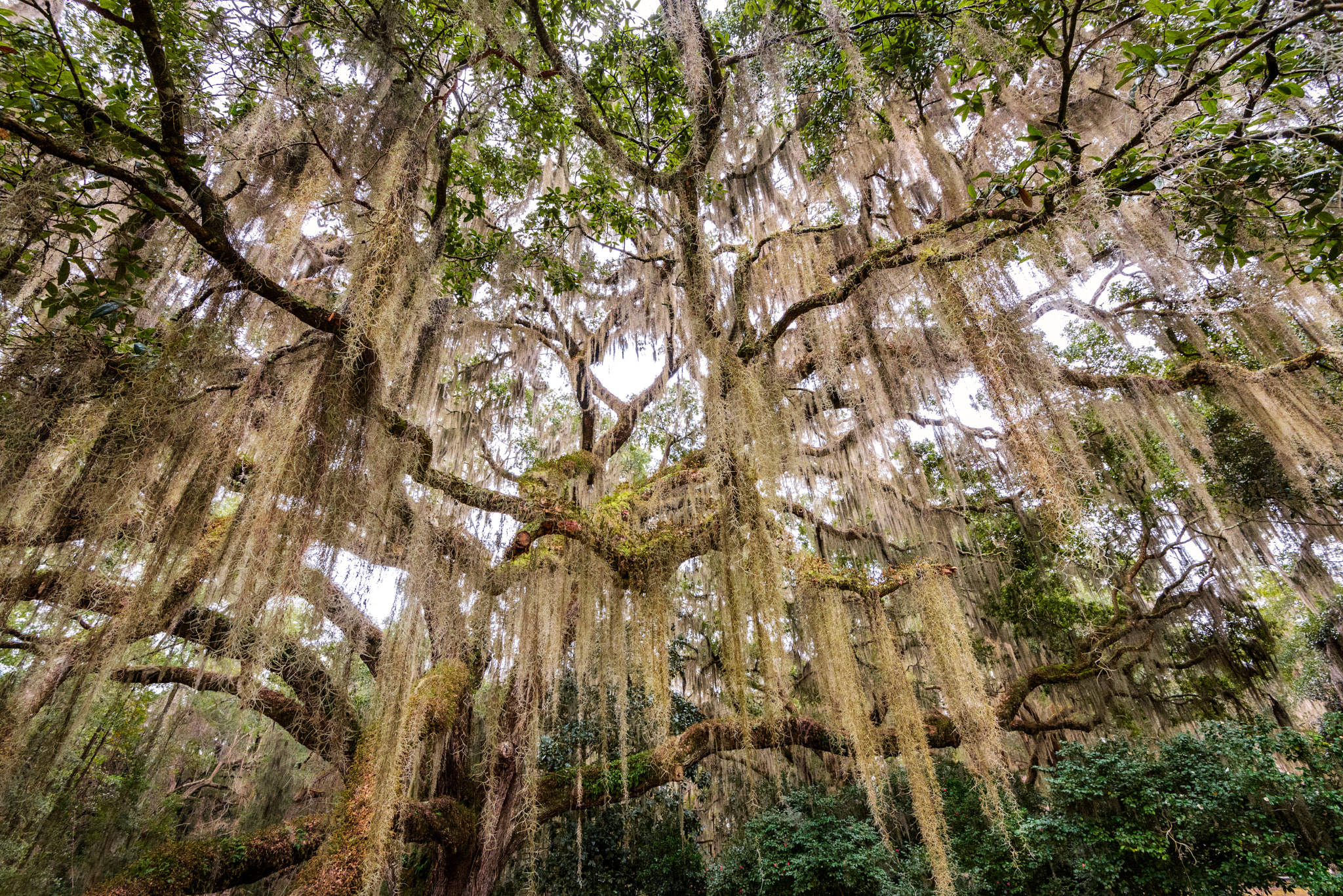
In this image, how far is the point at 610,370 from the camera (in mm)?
5641

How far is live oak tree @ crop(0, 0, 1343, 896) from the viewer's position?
8.39 feet

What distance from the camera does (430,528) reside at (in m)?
3.52

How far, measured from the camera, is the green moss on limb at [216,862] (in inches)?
123

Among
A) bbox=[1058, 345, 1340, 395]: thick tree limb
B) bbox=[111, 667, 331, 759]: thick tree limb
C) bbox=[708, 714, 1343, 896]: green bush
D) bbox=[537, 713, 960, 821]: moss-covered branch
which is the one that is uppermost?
bbox=[1058, 345, 1340, 395]: thick tree limb

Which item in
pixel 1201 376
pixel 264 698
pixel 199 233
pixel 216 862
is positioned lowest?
pixel 216 862

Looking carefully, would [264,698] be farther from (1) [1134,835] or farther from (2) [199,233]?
(1) [1134,835]

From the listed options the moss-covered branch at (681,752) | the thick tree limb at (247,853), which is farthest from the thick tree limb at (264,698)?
the moss-covered branch at (681,752)

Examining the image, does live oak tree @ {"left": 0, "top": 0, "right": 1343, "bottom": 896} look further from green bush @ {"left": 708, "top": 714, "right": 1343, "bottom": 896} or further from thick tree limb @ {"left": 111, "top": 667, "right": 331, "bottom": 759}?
green bush @ {"left": 708, "top": 714, "right": 1343, "bottom": 896}

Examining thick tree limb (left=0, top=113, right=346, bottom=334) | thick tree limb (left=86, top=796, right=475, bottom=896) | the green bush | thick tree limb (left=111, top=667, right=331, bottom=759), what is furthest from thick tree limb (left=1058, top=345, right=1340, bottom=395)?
thick tree limb (left=111, top=667, right=331, bottom=759)

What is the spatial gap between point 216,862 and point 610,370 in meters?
4.80

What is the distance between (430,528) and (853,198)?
460 centimetres

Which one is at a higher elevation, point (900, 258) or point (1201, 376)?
point (900, 258)

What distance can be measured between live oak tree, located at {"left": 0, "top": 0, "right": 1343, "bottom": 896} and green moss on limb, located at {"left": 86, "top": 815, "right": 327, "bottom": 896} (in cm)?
3

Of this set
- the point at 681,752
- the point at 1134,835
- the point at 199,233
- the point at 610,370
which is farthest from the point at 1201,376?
the point at 199,233
